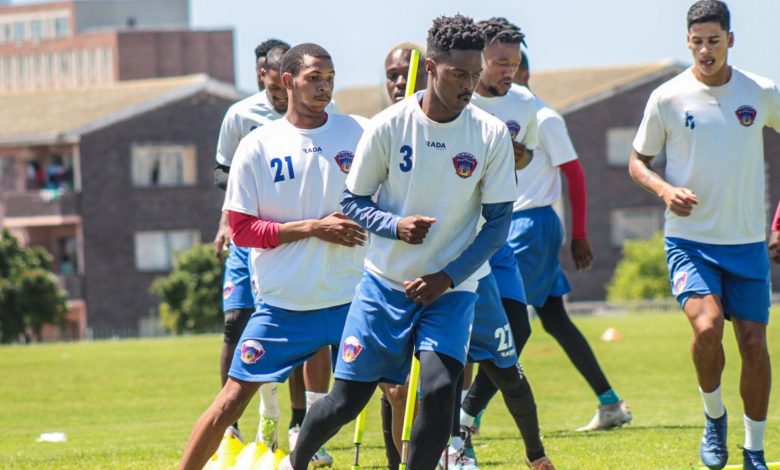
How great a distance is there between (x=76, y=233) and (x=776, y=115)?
197ft

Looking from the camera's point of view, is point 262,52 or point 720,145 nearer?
point 720,145

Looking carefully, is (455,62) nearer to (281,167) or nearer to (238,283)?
(281,167)

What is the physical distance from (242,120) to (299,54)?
90.0 inches

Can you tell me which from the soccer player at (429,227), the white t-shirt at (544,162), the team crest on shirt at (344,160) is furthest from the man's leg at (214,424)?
the white t-shirt at (544,162)

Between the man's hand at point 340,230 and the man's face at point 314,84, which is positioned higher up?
the man's face at point 314,84

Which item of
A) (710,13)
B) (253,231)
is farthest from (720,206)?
(253,231)

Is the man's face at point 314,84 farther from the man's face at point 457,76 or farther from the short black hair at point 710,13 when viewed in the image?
the short black hair at point 710,13

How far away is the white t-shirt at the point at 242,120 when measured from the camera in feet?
35.2

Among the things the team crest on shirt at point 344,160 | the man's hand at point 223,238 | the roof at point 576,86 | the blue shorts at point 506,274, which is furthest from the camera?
the roof at point 576,86

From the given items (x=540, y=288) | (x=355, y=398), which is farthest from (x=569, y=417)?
(x=355, y=398)

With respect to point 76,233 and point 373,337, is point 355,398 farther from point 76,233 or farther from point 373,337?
point 76,233

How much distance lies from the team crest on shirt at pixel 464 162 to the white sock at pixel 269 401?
9.93 feet

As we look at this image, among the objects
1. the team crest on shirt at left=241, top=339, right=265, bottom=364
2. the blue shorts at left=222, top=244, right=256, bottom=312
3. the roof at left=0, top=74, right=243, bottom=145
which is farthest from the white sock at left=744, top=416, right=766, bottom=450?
the roof at left=0, top=74, right=243, bottom=145

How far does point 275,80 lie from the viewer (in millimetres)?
10539
